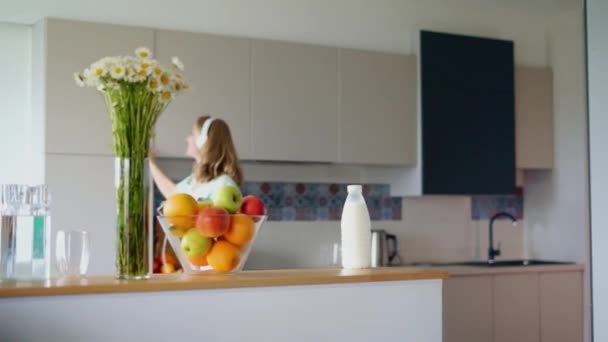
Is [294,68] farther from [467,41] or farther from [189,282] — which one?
[189,282]

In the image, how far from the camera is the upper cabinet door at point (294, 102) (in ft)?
15.6

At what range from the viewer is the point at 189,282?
2115 mm

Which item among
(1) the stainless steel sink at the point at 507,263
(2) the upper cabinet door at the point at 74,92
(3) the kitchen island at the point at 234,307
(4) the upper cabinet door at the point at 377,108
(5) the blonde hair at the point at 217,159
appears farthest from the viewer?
(1) the stainless steel sink at the point at 507,263

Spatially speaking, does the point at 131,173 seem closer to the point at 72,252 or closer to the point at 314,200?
the point at 72,252

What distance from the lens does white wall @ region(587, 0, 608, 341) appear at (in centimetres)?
329

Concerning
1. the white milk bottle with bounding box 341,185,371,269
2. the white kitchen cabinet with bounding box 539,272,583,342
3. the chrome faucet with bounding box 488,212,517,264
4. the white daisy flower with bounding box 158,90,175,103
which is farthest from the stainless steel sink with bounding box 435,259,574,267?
the white daisy flower with bounding box 158,90,175,103

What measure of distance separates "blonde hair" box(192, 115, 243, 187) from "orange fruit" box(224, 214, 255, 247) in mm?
1620

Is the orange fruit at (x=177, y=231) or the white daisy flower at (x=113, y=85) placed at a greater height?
the white daisy flower at (x=113, y=85)

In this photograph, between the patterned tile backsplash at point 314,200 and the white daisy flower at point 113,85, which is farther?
the patterned tile backsplash at point 314,200

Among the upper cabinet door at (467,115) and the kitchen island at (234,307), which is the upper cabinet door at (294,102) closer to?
the upper cabinet door at (467,115)

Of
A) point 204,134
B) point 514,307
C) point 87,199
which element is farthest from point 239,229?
point 514,307

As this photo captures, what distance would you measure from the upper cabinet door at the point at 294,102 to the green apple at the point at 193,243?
2.46 meters

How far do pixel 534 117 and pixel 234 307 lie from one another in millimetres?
3833

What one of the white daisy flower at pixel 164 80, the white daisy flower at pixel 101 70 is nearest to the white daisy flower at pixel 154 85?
the white daisy flower at pixel 164 80
